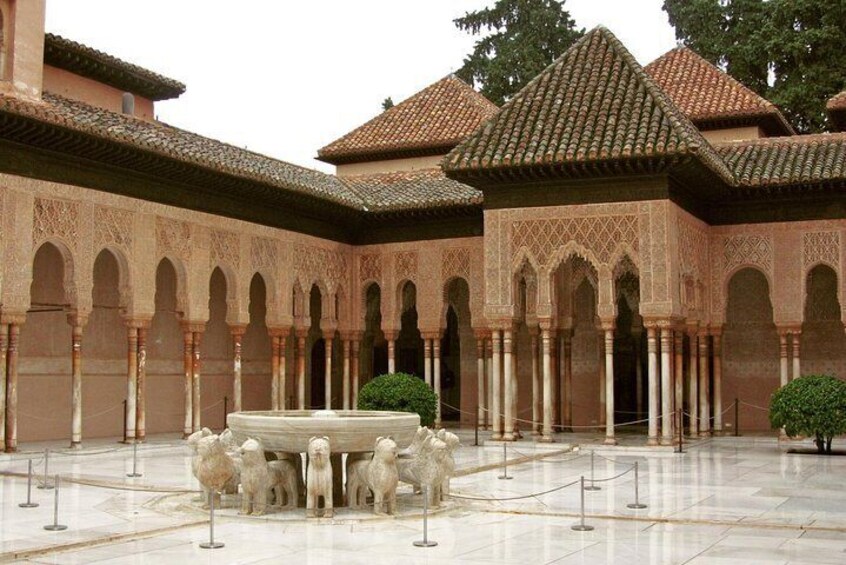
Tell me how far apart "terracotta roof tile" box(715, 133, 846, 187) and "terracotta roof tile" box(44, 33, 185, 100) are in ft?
39.8

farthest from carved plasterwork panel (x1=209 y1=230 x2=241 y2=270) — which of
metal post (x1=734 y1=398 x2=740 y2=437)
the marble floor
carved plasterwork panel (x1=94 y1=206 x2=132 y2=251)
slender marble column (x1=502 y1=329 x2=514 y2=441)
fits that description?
metal post (x1=734 y1=398 x2=740 y2=437)

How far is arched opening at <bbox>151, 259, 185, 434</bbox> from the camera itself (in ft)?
73.8

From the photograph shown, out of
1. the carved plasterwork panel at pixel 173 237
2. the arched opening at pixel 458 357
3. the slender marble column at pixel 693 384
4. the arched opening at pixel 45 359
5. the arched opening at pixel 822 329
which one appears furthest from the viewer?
the arched opening at pixel 458 357

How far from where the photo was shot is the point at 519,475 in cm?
1443

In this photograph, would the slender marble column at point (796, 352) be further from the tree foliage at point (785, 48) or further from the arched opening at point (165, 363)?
the tree foliage at point (785, 48)

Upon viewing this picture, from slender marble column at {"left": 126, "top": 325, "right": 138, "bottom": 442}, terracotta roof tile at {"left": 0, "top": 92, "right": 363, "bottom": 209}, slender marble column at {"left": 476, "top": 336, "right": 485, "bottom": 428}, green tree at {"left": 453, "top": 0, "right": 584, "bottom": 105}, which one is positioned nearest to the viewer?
terracotta roof tile at {"left": 0, "top": 92, "right": 363, "bottom": 209}

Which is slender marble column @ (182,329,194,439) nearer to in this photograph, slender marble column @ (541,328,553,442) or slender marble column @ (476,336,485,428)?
slender marble column @ (476,336,485,428)

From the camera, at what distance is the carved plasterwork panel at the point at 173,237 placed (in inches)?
757

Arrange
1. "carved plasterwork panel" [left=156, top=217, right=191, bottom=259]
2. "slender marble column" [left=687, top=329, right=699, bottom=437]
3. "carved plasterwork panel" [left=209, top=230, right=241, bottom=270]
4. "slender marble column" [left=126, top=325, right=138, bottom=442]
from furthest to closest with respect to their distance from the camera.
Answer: "slender marble column" [left=687, top=329, right=699, bottom=437] < "carved plasterwork panel" [left=209, top=230, right=241, bottom=270] < "carved plasterwork panel" [left=156, top=217, right=191, bottom=259] < "slender marble column" [left=126, top=325, right=138, bottom=442]

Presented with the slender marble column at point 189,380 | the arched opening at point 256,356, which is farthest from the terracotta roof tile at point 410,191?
the slender marble column at point 189,380

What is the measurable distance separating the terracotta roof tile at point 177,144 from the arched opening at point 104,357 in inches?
116

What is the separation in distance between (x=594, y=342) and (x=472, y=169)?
6582 mm

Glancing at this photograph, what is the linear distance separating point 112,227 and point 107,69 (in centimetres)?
588

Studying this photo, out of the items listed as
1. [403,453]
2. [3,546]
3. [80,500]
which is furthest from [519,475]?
[3,546]
